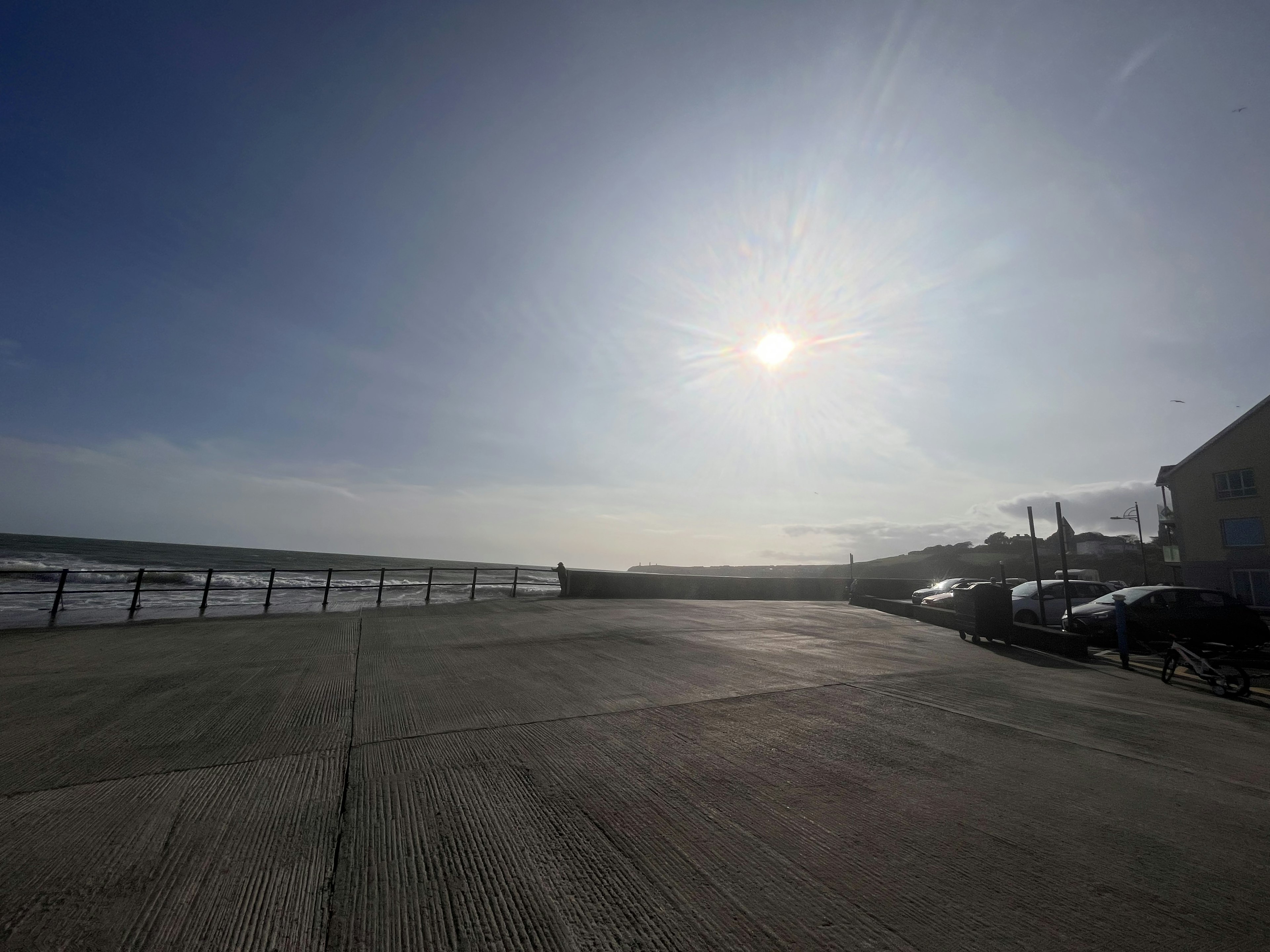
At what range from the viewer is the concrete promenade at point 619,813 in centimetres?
225

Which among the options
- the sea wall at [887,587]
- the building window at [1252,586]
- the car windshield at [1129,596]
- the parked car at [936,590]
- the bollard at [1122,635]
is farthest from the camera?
the sea wall at [887,587]

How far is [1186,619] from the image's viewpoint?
11883mm

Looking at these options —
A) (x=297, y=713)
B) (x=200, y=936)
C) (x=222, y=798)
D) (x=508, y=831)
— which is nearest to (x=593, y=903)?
(x=508, y=831)

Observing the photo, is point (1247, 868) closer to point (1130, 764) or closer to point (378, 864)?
point (1130, 764)

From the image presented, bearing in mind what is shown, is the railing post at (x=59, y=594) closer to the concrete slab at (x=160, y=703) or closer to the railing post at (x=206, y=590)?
the railing post at (x=206, y=590)

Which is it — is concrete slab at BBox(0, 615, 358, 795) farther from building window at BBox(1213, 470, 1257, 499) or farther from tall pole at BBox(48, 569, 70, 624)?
building window at BBox(1213, 470, 1257, 499)

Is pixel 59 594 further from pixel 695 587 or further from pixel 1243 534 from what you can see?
pixel 1243 534

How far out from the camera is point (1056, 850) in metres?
2.84

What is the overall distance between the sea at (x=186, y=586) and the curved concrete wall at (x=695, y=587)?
5.23ft

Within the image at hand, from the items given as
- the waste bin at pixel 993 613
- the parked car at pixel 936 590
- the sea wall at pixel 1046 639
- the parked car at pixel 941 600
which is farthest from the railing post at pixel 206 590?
the parked car at pixel 936 590

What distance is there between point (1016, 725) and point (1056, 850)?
8.42 feet

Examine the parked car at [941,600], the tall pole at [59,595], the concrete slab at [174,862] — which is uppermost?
the parked car at [941,600]

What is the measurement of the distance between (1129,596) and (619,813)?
1431 centimetres

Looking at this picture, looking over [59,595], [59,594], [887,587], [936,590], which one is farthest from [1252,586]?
[59,595]
